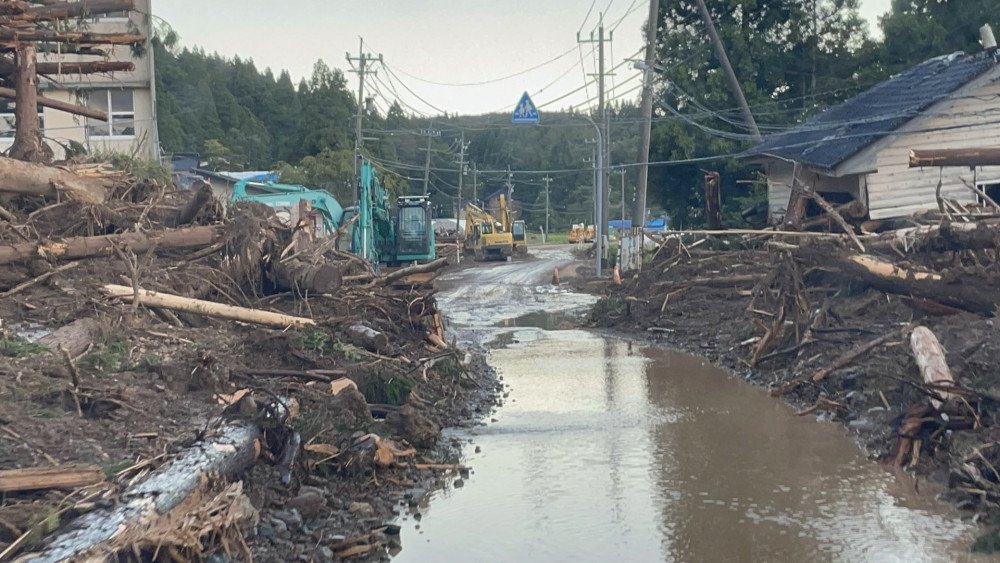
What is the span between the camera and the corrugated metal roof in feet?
73.8

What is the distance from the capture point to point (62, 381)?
9.89m

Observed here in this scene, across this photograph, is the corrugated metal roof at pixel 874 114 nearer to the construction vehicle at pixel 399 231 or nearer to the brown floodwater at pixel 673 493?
the construction vehicle at pixel 399 231

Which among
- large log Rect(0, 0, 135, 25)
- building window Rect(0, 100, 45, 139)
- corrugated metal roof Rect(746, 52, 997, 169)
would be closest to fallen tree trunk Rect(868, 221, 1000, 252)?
corrugated metal roof Rect(746, 52, 997, 169)

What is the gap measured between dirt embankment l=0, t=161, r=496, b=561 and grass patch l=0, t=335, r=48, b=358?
0.02 meters

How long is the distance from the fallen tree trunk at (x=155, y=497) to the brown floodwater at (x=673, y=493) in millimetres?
1639

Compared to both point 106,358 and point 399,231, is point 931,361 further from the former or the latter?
point 399,231

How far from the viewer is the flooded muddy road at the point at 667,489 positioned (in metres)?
8.91

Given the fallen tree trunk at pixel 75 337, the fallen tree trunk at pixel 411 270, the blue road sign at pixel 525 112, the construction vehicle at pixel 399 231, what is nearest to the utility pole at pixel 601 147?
the blue road sign at pixel 525 112

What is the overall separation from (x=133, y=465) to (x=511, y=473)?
15.5 ft

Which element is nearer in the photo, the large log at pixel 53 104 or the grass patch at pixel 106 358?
the grass patch at pixel 106 358

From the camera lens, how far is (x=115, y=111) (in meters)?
34.5

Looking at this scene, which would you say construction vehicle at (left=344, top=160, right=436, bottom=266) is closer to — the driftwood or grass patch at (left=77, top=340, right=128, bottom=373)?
grass patch at (left=77, top=340, right=128, bottom=373)

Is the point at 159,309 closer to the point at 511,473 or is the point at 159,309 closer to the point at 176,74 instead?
the point at 511,473

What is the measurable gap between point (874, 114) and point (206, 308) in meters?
16.7
